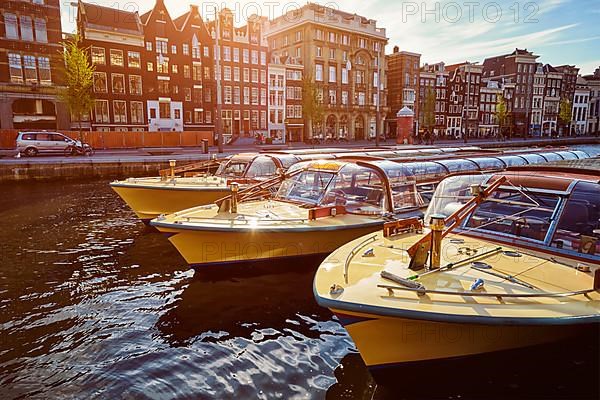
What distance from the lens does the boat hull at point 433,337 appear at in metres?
4.76

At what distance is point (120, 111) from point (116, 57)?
5.82m

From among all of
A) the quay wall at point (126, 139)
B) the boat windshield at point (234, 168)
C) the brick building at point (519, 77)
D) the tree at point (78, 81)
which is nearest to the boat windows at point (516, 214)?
the boat windshield at point (234, 168)

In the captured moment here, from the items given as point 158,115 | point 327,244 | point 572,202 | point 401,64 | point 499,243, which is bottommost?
point 327,244

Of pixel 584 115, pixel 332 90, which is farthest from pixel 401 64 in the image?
pixel 584 115

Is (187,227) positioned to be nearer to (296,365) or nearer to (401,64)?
(296,365)

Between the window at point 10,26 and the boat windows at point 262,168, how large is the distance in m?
36.6

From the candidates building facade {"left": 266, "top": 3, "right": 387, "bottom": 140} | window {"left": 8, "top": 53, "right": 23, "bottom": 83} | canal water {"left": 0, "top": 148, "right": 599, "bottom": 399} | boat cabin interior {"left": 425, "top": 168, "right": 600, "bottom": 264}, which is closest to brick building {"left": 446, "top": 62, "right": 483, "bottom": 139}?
building facade {"left": 266, "top": 3, "right": 387, "bottom": 140}

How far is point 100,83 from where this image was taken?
1719 inches

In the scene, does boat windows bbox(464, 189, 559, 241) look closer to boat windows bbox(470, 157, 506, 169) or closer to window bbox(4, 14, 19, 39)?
boat windows bbox(470, 157, 506, 169)

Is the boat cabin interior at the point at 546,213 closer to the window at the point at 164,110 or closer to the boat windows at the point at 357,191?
the boat windows at the point at 357,191

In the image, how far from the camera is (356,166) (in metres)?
10.3

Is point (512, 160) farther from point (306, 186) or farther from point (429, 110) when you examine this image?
point (429, 110)

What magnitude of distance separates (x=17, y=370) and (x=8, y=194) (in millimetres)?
18021

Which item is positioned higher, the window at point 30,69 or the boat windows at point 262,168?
the window at point 30,69
